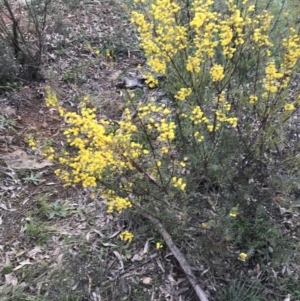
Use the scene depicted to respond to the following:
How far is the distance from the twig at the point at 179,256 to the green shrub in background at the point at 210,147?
0.07 feet

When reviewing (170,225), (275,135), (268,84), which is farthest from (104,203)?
(268,84)

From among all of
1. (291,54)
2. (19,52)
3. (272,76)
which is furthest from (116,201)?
(19,52)

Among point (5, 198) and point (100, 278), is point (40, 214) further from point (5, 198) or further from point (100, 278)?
point (100, 278)

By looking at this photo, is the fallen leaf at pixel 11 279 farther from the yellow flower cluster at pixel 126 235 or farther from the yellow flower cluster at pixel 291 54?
the yellow flower cluster at pixel 291 54

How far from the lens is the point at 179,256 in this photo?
129 inches

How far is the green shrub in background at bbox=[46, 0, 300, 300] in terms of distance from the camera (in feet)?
9.52

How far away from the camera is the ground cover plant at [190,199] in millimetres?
3014

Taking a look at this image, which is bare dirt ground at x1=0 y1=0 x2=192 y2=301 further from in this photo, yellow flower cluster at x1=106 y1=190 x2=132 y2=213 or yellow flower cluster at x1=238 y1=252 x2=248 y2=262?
yellow flower cluster at x1=106 y1=190 x2=132 y2=213

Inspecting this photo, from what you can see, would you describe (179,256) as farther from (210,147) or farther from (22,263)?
(22,263)

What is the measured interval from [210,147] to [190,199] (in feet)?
1.27

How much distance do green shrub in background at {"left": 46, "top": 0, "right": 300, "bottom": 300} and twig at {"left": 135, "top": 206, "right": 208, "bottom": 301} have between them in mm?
20

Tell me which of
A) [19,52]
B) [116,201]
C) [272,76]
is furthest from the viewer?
[19,52]

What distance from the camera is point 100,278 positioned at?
3283 millimetres

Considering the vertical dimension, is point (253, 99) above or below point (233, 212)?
above
